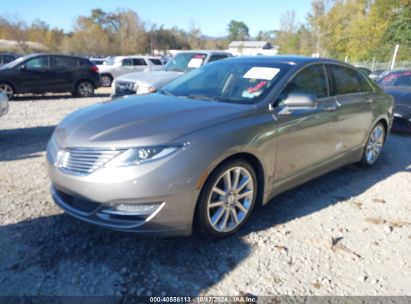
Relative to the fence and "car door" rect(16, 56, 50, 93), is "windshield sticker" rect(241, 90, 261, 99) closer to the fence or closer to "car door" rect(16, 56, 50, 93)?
"car door" rect(16, 56, 50, 93)

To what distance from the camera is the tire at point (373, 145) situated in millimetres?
5035

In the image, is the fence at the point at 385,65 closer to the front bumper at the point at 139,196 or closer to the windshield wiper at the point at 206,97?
the windshield wiper at the point at 206,97

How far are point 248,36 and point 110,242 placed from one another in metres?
135

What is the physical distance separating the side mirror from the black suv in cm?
1059

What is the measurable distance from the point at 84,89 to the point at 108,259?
11.4 m

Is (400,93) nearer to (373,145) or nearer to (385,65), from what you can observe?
(373,145)

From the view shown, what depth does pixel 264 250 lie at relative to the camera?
2.97 metres

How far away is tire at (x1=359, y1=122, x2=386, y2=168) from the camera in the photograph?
16.5 feet

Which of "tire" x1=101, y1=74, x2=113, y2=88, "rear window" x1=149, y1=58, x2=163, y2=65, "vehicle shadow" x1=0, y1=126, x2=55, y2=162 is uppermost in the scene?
"rear window" x1=149, y1=58, x2=163, y2=65

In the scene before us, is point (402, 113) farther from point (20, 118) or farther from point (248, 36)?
point (248, 36)

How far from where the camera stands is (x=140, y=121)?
9.29 feet

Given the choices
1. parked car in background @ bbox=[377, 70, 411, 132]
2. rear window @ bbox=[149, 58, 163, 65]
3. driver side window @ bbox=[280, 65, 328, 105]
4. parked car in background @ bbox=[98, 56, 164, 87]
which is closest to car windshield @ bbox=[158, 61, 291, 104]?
driver side window @ bbox=[280, 65, 328, 105]

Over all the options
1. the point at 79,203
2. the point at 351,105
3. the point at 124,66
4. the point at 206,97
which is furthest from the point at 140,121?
the point at 124,66

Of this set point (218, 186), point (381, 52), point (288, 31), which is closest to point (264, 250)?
point (218, 186)
